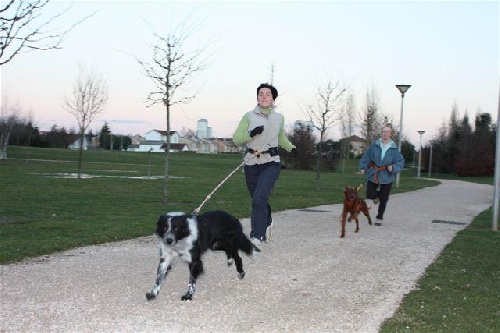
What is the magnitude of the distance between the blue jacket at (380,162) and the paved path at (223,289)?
2.41 m

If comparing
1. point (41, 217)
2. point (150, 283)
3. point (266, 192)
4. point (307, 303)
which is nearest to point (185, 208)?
point (41, 217)

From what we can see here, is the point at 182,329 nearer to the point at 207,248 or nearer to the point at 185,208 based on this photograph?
the point at 207,248

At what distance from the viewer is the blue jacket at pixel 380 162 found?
37.3 feet

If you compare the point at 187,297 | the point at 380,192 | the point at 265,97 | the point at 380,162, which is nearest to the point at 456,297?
the point at 187,297

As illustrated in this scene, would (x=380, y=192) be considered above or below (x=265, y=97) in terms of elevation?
below

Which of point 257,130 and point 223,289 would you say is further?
point 257,130

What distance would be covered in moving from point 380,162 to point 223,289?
6.62 m

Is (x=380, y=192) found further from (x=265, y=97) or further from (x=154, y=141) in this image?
(x=154, y=141)

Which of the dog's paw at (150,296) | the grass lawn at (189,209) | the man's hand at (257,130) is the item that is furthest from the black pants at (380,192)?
the dog's paw at (150,296)

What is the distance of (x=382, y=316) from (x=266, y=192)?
120 inches

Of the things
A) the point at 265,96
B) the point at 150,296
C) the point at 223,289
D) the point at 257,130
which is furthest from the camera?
the point at 265,96

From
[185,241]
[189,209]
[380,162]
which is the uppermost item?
[380,162]

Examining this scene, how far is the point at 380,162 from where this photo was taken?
11.4 m

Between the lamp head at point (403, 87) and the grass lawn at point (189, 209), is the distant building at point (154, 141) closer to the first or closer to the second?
the lamp head at point (403, 87)
